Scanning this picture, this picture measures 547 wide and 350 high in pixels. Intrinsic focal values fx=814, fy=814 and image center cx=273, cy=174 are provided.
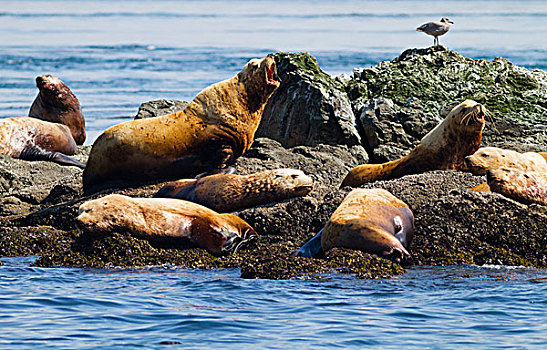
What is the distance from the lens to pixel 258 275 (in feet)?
22.3

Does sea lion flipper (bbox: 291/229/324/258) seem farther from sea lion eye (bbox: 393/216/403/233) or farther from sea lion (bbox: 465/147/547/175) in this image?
sea lion (bbox: 465/147/547/175)

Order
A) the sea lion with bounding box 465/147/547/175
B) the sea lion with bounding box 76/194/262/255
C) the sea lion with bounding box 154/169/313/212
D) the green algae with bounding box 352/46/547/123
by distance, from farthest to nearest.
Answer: the green algae with bounding box 352/46/547/123
the sea lion with bounding box 465/147/547/175
the sea lion with bounding box 154/169/313/212
the sea lion with bounding box 76/194/262/255

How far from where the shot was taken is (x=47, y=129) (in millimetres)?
13719

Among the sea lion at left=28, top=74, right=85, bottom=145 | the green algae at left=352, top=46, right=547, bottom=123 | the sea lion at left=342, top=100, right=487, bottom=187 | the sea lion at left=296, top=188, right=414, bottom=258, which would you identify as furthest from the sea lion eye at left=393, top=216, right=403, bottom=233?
the sea lion at left=28, top=74, right=85, bottom=145

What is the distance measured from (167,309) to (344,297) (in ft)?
4.33

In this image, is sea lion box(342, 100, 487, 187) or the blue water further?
sea lion box(342, 100, 487, 187)

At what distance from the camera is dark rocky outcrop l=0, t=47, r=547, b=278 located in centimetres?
744

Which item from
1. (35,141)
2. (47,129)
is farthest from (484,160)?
(47,129)

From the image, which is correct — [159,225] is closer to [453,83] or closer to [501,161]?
[501,161]

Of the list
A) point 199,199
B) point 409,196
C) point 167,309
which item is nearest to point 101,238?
point 199,199

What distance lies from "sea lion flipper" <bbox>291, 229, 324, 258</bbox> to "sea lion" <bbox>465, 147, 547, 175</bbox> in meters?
2.53

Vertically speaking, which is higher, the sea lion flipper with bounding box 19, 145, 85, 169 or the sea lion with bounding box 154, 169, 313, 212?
the sea lion with bounding box 154, 169, 313, 212

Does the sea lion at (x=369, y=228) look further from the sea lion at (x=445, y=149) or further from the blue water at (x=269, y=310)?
the sea lion at (x=445, y=149)

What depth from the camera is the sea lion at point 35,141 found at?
1308cm
